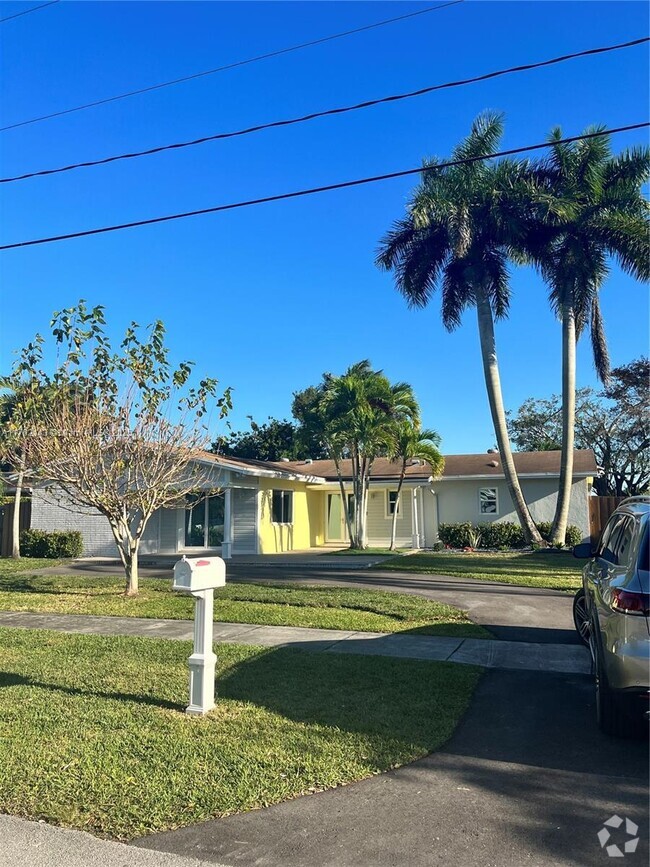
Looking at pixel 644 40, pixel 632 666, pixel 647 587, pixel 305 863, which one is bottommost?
pixel 305 863

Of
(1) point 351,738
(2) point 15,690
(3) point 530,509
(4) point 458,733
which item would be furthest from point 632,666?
A: (3) point 530,509

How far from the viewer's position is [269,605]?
11445 mm

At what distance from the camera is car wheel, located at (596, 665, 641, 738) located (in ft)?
16.0

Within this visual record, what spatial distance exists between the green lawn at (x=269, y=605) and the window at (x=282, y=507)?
10368 mm

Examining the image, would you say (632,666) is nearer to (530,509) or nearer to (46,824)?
(46,824)

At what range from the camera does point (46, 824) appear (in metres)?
3.76

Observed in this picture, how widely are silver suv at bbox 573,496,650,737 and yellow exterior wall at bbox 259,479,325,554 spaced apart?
18.5 meters

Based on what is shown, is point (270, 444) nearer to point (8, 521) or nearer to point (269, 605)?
point (8, 521)

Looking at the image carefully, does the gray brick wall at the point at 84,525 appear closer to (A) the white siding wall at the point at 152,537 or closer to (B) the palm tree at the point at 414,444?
(A) the white siding wall at the point at 152,537

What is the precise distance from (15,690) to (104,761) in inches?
94.4

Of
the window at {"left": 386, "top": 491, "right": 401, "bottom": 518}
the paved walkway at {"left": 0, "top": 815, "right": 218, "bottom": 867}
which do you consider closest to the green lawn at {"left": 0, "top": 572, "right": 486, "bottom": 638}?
the paved walkway at {"left": 0, "top": 815, "right": 218, "bottom": 867}

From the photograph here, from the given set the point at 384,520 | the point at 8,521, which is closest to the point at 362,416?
the point at 384,520

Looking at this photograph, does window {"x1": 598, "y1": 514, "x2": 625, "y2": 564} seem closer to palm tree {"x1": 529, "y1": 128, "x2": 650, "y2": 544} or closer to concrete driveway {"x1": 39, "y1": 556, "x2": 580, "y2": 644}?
concrete driveway {"x1": 39, "y1": 556, "x2": 580, "y2": 644}

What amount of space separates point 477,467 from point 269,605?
1768cm
